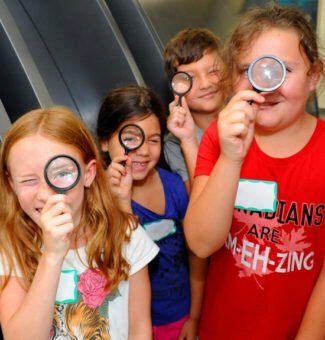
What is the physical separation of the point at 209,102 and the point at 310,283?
89 cm

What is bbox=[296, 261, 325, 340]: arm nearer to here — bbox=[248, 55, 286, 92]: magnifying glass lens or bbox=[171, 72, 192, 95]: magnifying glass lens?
bbox=[248, 55, 286, 92]: magnifying glass lens

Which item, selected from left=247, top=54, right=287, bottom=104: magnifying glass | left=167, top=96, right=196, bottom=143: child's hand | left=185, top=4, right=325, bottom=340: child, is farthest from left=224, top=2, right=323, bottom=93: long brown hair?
left=167, top=96, right=196, bottom=143: child's hand

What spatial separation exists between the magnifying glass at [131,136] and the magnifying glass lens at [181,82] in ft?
0.93

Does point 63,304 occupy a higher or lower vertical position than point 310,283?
higher

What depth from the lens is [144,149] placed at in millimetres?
1630

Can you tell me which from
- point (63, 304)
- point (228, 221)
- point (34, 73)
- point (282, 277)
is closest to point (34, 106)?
point (34, 73)

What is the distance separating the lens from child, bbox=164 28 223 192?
183 centimetres

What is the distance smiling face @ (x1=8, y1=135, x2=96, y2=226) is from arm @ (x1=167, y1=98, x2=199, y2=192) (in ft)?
2.00

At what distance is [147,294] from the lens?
4.30 ft

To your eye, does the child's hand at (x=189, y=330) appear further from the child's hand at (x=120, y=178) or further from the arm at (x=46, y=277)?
the arm at (x=46, y=277)

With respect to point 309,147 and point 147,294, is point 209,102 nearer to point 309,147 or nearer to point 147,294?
point 309,147

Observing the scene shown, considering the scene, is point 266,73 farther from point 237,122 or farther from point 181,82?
point 181,82

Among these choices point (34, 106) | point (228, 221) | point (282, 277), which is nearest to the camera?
point (228, 221)

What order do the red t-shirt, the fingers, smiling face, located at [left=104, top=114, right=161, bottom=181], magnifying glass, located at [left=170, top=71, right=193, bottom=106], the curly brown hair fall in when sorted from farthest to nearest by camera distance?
1. the curly brown hair
2. magnifying glass, located at [left=170, top=71, right=193, bottom=106]
3. smiling face, located at [left=104, top=114, right=161, bottom=181]
4. the red t-shirt
5. the fingers
